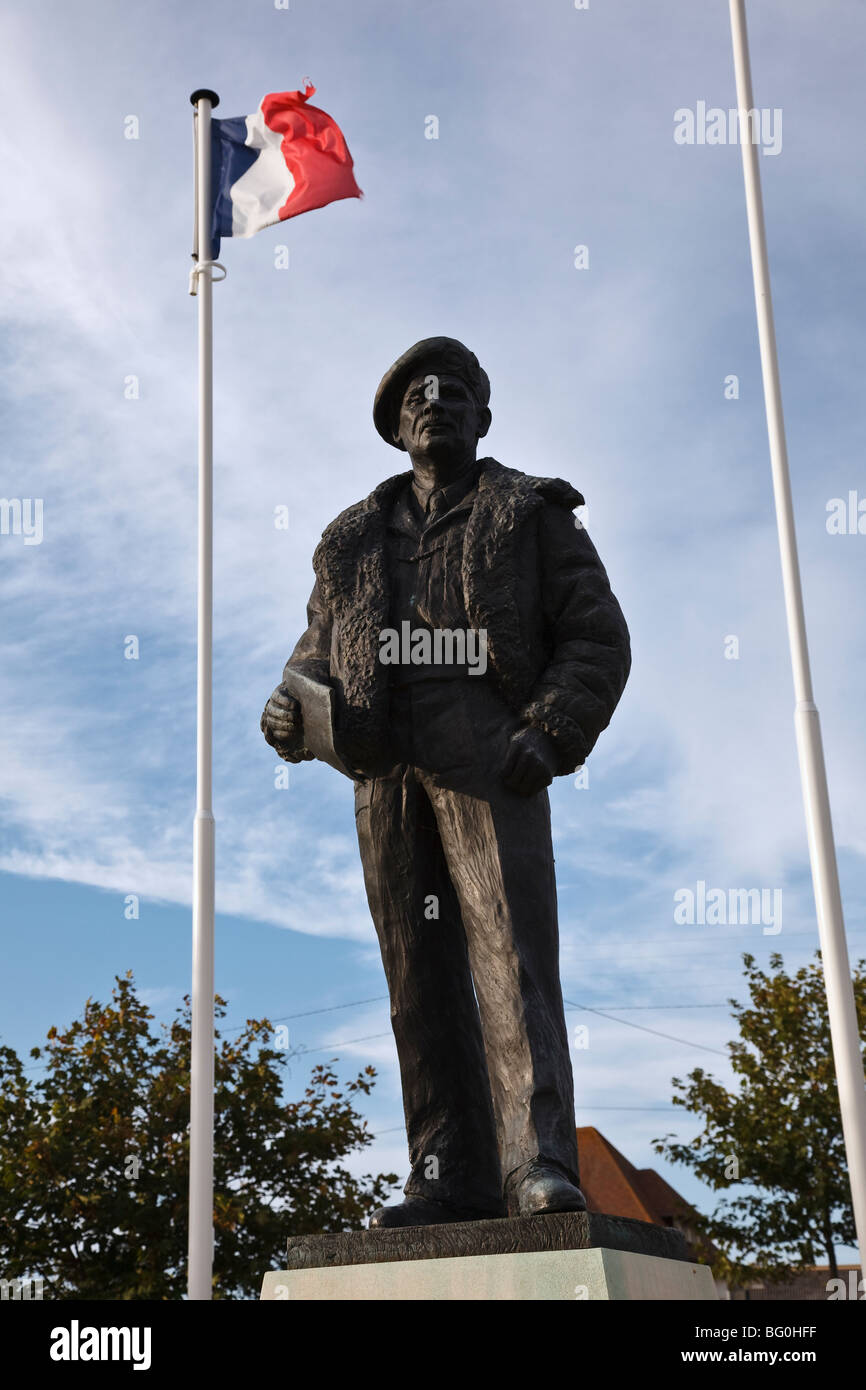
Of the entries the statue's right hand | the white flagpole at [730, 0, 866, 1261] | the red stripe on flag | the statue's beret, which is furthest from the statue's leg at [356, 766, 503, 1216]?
the red stripe on flag

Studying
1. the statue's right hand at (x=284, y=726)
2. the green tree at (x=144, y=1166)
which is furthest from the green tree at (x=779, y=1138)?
the statue's right hand at (x=284, y=726)

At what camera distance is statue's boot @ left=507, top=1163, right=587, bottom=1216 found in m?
3.78

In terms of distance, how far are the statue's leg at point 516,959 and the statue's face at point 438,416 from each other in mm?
Answer: 1214

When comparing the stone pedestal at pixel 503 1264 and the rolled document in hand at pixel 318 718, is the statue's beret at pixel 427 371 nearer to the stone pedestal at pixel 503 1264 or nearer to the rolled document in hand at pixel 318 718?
the rolled document in hand at pixel 318 718

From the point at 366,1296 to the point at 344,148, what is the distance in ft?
32.9

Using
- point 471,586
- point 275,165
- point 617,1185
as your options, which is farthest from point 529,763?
point 617,1185

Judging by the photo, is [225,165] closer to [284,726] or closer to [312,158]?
[312,158]

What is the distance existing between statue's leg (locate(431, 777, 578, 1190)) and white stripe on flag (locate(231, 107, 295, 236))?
8704 mm

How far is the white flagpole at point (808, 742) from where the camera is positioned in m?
9.28

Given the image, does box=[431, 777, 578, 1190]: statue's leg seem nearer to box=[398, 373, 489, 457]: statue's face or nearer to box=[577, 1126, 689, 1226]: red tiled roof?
box=[398, 373, 489, 457]: statue's face

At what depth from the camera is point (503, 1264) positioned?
3.66 metres

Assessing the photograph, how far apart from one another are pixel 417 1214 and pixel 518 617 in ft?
6.03
